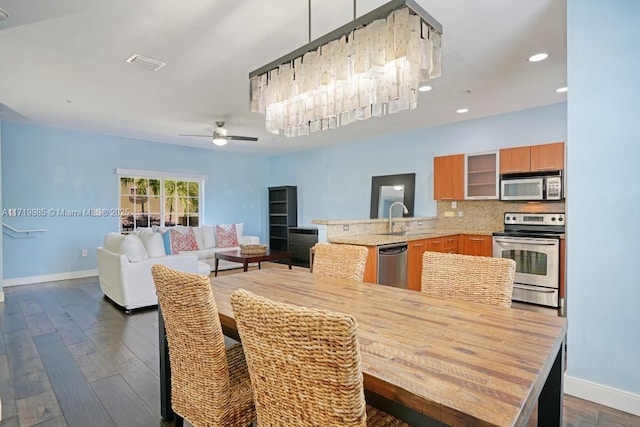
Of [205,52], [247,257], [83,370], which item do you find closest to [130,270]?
[83,370]

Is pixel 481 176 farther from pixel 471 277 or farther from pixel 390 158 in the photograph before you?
pixel 471 277

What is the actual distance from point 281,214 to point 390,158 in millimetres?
3067

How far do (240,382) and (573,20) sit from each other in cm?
289

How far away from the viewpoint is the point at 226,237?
6.77m

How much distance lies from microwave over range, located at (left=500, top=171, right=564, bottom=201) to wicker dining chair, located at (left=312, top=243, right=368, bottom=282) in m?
3.14

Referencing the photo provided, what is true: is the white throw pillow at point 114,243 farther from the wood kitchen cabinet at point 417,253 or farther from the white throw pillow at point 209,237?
the wood kitchen cabinet at point 417,253

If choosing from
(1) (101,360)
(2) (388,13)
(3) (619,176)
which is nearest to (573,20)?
(3) (619,176)

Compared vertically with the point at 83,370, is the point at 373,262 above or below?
above

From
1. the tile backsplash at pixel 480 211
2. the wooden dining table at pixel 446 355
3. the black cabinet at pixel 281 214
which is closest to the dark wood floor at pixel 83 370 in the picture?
the wooden dining table at pixel 446 355

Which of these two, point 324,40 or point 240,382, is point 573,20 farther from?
point 240,382

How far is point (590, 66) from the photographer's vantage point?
2133mm

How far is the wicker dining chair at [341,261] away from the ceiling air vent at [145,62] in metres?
2.25

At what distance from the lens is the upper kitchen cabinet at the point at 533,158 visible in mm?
4137

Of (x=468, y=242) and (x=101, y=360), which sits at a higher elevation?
(x=468, y=242)
